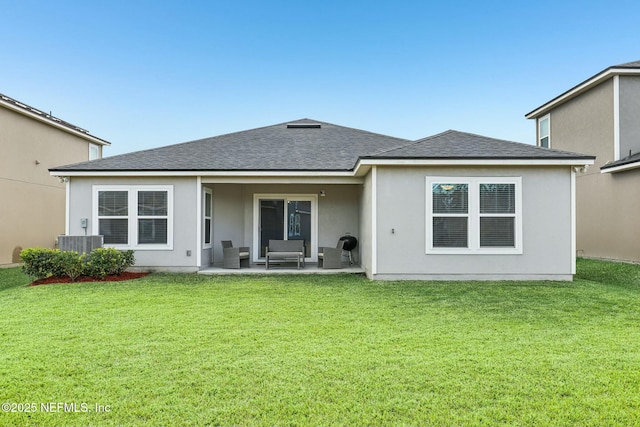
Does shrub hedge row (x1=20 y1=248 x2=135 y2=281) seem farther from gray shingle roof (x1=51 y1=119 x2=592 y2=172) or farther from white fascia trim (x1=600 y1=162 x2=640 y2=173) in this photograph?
white fascia trim (x1=600 y1=162 x2=640 y2=173)

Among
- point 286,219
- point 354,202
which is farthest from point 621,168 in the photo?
point 286,219

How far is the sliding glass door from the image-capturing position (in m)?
13.4

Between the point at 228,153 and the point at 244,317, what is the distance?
744cm

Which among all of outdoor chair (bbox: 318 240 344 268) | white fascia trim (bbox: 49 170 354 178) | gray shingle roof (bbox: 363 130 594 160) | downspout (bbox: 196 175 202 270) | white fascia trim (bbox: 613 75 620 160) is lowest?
outdoor chair (bbox: 318 240 344 268)

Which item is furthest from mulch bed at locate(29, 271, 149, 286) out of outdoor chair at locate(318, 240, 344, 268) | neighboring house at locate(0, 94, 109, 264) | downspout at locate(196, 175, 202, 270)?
neighboring house at locate(0, 94, 109, 264)

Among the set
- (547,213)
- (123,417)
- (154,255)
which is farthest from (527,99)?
(123,417)

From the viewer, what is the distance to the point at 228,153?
1248 centimetres

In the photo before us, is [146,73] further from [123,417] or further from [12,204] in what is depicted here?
[123,417]

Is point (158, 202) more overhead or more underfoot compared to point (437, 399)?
more overhead

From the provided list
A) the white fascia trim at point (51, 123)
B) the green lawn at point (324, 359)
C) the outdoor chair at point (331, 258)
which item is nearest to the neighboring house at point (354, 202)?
the outdoor chair at point (331, 258)

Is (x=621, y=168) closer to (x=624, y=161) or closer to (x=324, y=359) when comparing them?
(x=624, y=161)

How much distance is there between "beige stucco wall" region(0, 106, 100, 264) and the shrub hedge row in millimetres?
5227

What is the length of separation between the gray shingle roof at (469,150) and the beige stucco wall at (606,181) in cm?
540

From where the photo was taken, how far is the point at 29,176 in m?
14.6
